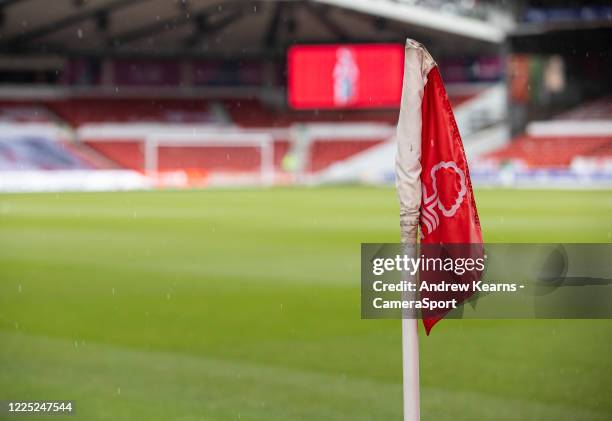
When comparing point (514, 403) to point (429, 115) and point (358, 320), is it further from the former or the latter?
point (358, 320)

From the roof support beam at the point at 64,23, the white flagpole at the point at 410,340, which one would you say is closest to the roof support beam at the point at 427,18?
the roof support beam at the point at 64,23

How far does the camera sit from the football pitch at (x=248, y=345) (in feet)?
16.0

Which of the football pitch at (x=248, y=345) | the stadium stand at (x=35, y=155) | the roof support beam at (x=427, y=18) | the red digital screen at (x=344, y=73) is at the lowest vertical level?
the football pitch at (x=248, y=345)

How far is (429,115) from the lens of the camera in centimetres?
311

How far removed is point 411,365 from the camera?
314cm

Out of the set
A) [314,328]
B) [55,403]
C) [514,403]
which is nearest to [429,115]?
[514,403]

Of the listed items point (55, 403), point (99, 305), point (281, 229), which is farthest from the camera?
point (281, 229)

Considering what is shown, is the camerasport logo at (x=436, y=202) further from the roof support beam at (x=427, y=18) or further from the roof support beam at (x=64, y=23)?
the roof support beam at (x=64, y=23)

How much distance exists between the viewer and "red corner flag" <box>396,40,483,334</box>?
3055 millimetres

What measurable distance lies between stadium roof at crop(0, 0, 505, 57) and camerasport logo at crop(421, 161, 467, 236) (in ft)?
128

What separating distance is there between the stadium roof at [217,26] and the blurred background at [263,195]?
6.2 inches

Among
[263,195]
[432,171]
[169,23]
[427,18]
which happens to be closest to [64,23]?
[169,23]

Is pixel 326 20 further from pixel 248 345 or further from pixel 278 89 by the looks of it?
pixel 248 345

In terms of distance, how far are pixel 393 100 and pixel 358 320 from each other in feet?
123
